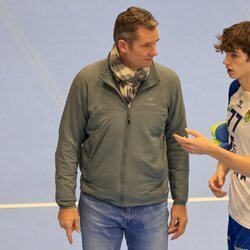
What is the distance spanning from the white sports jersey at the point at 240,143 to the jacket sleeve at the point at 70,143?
74 cm

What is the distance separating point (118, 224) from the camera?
3.40 m

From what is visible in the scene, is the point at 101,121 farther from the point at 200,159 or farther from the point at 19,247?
the point at 200,159

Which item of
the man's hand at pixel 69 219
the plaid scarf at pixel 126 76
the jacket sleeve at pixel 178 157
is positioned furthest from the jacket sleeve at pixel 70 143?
the jacket sleeve at pixel 178 157

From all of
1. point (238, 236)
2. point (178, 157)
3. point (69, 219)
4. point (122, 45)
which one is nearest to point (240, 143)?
point (178, 157)

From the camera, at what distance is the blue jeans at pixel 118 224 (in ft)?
11.0

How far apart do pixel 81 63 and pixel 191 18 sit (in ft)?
6.06

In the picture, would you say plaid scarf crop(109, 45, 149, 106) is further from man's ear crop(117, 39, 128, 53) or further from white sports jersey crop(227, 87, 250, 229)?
white sports jersey crop(227, 87, 250, 229)

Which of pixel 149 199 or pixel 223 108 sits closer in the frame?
pixel 149 199

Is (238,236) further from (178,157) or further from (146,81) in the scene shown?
(146,81)

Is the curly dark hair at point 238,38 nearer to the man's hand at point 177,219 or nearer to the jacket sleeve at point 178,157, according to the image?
the jacket sleeve at point 178,157

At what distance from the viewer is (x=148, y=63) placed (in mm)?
3322

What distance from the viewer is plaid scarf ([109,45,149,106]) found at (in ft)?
10.8

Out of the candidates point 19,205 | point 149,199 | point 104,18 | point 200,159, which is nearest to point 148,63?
point 149,199

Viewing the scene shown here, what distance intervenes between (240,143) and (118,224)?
72 cm
